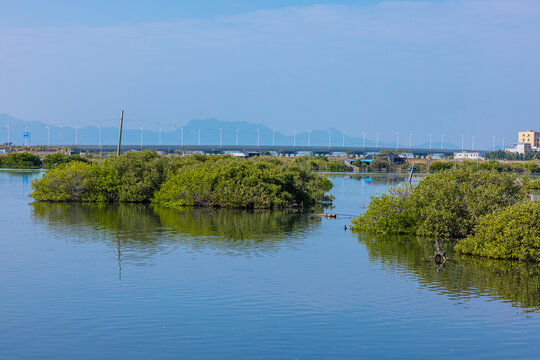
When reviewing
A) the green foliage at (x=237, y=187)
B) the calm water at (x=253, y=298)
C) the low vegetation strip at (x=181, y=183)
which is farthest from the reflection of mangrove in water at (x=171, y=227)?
the low vegetation strip at (x=181, y=183)

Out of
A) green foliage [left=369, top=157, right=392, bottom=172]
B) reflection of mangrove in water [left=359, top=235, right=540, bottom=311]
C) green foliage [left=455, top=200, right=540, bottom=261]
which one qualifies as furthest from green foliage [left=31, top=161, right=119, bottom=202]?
green foliage [left=369, top=157, right=392, bottom=172]

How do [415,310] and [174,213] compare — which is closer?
[415,310]

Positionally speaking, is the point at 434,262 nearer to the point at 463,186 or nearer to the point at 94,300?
the point at 463,186

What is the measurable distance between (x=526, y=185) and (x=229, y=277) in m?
18.9

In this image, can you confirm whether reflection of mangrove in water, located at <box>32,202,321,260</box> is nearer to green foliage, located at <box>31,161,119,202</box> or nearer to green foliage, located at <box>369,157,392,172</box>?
green foliage, located at <box>31,161,119,202</box>

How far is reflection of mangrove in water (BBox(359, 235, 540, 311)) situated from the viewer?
68.3ft

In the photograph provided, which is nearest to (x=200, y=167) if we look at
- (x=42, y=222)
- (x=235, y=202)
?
(x=235, y=202)

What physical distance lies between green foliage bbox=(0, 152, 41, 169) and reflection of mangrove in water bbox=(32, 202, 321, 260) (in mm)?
83602

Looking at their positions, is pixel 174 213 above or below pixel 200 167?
below

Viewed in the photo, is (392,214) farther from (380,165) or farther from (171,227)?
(380,165)

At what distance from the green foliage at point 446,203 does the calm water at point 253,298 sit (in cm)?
199

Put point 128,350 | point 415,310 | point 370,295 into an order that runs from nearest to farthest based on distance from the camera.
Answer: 1. point 128,350
2. point 415,310
3. point 370,295

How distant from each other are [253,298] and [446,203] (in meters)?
16.2

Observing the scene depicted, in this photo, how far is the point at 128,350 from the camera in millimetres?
14445
